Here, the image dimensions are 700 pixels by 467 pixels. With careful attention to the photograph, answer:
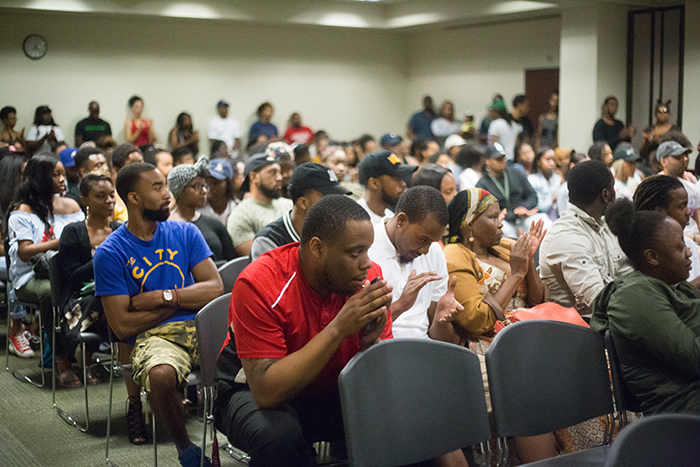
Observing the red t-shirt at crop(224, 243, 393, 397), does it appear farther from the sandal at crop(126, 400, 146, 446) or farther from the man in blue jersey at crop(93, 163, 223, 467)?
the sandal at crop(126, 400, 146, 446)

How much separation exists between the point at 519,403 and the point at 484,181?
4214 millimetres

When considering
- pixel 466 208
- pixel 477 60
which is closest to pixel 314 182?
pixel 466 208

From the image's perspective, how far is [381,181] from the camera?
3910mm

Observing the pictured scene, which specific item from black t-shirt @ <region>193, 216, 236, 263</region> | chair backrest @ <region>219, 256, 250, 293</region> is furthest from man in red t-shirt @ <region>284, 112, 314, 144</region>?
chair backrest @ <region>219, 256, 250, 293</region>

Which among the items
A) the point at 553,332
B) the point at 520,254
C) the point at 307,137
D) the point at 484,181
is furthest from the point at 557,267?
the point at 307,137

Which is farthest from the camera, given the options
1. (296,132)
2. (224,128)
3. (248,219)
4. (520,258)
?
(296,132)

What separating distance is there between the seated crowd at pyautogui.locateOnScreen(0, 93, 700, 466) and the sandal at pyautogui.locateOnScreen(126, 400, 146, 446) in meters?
0.01

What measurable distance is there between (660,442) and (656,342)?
30.1 inches

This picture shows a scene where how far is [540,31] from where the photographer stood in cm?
1208

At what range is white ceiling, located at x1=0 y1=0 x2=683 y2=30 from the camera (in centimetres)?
1033

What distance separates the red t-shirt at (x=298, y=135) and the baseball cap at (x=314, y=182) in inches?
361

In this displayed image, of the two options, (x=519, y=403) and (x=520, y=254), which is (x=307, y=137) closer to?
(x=520, y=254)

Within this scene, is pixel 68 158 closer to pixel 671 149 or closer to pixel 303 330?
pixel 303 330

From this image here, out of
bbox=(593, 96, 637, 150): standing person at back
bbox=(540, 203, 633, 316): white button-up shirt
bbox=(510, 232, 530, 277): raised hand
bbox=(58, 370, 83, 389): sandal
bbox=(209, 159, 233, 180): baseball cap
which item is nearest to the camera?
bbox=(510, 232, 530, 277): raised hand
